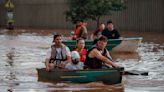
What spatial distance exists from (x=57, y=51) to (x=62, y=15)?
3497cm

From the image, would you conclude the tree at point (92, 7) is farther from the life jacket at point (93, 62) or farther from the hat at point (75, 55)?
the life jacket at point (93, 62)

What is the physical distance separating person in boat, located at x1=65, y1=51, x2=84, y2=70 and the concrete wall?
28562mm

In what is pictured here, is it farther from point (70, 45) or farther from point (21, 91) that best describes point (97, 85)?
point (70, 45)

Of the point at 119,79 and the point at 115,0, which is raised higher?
the point at 115,0

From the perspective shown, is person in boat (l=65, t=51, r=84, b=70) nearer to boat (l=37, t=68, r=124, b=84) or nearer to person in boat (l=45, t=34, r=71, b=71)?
person in boat (l=45, t=34, r=71, b=71)

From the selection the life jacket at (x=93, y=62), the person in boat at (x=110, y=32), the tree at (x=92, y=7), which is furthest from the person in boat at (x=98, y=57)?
the tree at (x=92, y=7)

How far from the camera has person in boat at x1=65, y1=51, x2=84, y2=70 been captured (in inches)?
555

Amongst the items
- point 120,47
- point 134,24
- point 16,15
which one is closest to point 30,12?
point 16,15

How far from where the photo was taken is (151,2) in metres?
42.9

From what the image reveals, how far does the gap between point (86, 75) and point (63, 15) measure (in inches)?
1399

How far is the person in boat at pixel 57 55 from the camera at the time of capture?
46.5 feet

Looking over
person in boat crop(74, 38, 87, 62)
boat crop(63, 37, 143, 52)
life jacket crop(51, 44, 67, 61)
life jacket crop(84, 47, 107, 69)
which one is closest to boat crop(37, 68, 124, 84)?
life jacket crop(84, 47, 107, 69)

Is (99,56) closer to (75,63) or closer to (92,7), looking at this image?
(75,63)

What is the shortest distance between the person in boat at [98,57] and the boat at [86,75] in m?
0.22
